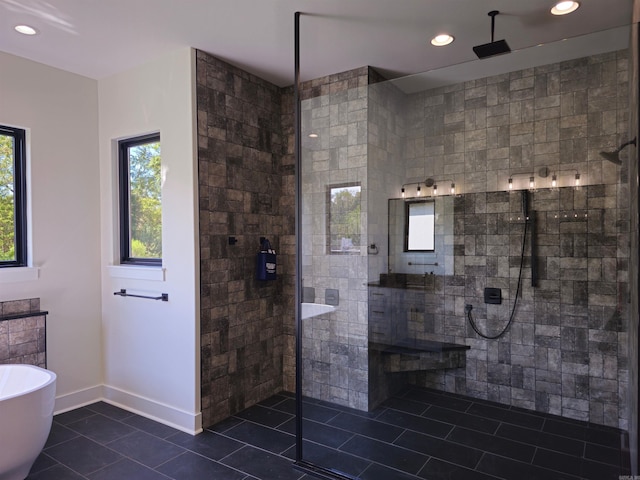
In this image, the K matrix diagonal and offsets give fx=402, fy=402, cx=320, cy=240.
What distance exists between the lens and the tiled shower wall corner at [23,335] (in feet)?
9.61

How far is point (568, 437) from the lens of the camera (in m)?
2.29

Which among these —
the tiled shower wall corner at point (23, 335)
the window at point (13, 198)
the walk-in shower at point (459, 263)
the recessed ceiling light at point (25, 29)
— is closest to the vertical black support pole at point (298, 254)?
the walk-in shower at point (459, 263)

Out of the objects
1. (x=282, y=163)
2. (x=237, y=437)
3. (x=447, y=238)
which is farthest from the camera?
(x=282, y=163)

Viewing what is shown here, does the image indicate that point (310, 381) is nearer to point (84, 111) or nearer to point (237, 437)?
point (237, 437)

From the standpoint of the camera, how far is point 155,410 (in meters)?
3.13

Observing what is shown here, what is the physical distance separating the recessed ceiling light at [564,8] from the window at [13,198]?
377cm

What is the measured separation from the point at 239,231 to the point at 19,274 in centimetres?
165

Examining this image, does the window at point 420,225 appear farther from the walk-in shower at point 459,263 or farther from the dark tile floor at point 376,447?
the dark tile floor at point 376,447

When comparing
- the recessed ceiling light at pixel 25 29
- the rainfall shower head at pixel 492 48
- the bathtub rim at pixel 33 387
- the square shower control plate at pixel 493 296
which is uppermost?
the recessed ceiling light at pixel 25 29

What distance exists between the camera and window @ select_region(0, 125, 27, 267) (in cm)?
304

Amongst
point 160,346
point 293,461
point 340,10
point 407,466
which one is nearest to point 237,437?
point 293,461

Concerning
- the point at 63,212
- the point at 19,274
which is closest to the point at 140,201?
the point at 63,212

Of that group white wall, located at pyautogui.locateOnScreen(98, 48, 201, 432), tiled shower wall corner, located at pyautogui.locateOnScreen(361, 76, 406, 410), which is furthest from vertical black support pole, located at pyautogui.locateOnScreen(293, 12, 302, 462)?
white wall, located at pyautogui.locateOnScreen(98, 48, 201, 432)

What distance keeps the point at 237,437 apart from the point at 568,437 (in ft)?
6.92
